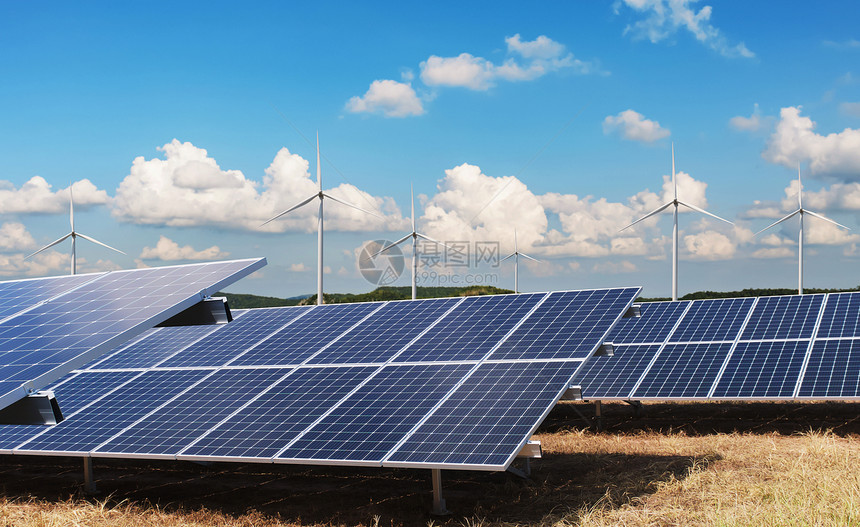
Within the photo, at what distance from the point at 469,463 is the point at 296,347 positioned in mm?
9027

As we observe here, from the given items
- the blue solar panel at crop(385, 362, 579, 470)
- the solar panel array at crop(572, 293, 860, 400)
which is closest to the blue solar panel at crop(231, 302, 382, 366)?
the blue solar panel at crop(385, 362, 579, 470)

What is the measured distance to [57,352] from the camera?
1155 cm

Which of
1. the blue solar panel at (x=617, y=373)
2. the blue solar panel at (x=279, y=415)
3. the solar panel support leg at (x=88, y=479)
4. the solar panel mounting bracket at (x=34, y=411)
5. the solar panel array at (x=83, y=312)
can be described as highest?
the solar panel array at (x=83, y=312)

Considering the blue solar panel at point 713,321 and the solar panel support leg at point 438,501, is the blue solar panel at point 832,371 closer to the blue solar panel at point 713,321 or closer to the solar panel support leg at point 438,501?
the blue solar panel at point 713,321

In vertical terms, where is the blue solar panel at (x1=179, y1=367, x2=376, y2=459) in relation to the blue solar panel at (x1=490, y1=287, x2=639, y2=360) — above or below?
below

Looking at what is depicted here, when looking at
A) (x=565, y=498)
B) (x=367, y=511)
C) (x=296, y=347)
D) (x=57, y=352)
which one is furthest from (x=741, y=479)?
(x=57, y=352)

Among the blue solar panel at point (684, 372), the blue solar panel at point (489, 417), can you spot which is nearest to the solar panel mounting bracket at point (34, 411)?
the blue solar panel at point (489, 417)

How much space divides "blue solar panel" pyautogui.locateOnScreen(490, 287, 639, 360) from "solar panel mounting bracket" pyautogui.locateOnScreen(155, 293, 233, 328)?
6.24 meters

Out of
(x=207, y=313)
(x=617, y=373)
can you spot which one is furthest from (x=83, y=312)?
(x=617, y=373)

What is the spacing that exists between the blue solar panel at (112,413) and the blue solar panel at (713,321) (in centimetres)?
1748

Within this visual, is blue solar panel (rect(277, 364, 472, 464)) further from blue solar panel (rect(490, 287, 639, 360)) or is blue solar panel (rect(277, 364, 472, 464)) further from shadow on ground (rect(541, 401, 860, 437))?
shadow on ground (rect(541, 401, 860, 437))

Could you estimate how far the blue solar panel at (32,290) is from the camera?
53.5ft

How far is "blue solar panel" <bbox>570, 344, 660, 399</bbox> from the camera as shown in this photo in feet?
79.7

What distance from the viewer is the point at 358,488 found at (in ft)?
58.1
